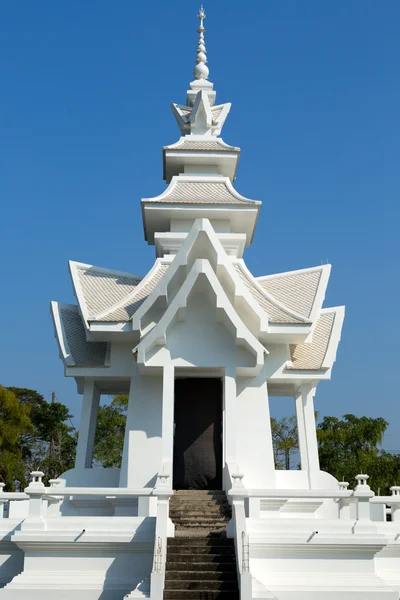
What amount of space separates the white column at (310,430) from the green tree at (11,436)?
27627 millimetres

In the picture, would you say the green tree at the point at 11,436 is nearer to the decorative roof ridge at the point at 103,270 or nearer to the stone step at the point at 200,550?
the decorative roof ridge at the point at 103,270

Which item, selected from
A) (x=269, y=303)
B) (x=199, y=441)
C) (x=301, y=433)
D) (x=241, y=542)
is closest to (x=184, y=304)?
(x=269, y=303)

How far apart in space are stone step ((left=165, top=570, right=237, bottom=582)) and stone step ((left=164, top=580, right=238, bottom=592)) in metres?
0.15

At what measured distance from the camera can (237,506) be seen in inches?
504

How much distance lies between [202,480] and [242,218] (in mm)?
7590

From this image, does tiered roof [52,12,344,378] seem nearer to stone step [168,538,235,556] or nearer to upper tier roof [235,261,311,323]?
upper tier roof [235,261,311,323]

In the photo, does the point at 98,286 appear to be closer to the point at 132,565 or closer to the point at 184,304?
the point at 184,304

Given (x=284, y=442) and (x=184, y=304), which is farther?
(x=284, y=442)

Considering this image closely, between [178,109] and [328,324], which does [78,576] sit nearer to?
[328,324]

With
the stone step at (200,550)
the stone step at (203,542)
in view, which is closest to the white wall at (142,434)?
the stone step at (203,542)

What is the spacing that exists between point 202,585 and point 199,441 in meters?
6.53

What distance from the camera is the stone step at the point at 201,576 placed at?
1191 cm

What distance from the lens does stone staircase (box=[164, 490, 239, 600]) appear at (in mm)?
11617

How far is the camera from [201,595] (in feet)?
37.8
